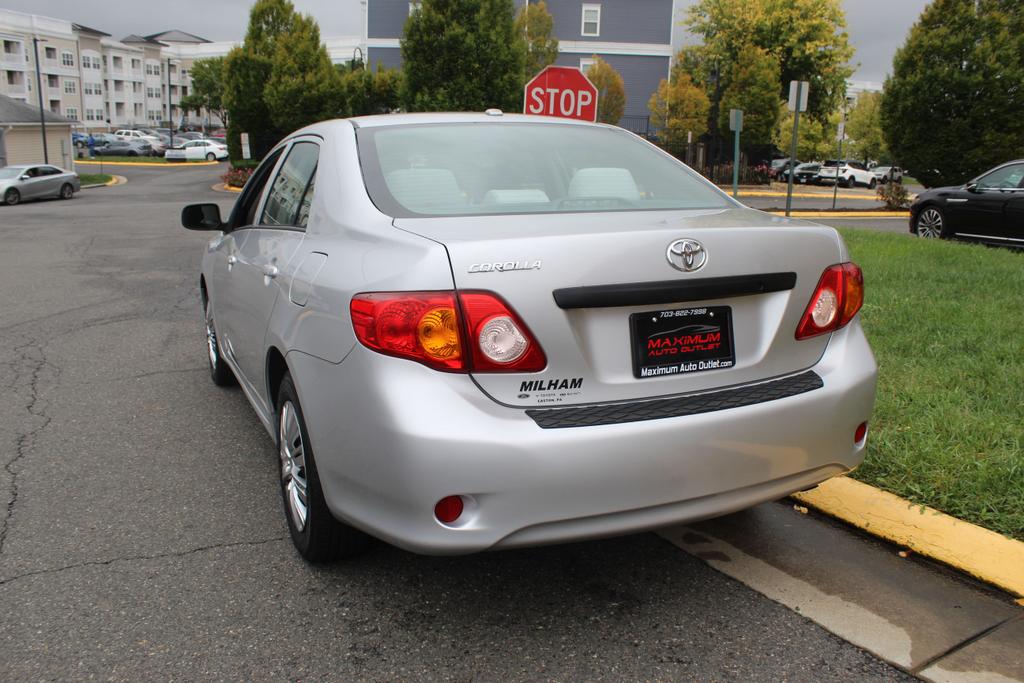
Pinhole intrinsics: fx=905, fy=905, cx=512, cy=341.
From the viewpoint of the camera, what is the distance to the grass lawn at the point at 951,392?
3766mm

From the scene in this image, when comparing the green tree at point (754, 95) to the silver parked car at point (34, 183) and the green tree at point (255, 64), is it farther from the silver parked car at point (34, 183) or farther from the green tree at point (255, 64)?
the silver parked car at point (34, 183)

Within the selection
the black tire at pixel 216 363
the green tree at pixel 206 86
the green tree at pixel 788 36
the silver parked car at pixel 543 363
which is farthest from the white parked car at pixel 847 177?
the green tree at pixel 206 86

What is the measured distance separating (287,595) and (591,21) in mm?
46478

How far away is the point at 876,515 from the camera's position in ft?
12.1

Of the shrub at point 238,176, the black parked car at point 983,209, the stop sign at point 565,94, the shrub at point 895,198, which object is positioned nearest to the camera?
the stop sign at point 565,94

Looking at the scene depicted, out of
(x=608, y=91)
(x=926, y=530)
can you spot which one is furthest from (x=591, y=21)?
(x=926, y=530)

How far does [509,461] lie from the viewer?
2486mm

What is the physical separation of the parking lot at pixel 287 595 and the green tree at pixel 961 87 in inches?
803

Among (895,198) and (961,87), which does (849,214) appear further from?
(961,87)

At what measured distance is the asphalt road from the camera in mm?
→ 2732

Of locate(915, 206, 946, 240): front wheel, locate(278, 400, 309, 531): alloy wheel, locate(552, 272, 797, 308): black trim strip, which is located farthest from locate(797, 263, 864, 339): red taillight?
locate(915, 206, 946, 240): front wheel

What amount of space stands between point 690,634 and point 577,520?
654 mm

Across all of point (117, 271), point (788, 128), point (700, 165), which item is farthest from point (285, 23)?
point (788, 128)

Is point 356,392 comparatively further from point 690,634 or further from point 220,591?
point 690,634
